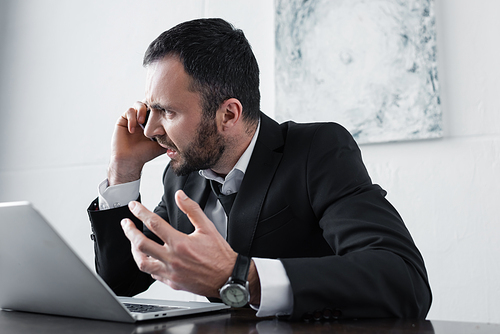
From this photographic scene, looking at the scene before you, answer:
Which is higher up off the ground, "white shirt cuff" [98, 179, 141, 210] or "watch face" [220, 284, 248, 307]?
"watch face" [220, 284, 248, 307]

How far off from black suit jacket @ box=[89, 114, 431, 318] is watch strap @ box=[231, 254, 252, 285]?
0.28 feet

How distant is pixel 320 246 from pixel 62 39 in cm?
289

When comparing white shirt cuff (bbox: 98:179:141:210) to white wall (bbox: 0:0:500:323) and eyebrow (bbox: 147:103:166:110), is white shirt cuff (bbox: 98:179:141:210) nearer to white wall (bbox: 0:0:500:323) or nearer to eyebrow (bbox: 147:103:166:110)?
eyebrow (bbox: 147:103:166:110)

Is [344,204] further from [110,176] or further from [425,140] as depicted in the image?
[425,140]

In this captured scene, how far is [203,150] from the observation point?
1.50 m

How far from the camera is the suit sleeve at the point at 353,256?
862 millimetres

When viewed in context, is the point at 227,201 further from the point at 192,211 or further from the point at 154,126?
the point at 192,211

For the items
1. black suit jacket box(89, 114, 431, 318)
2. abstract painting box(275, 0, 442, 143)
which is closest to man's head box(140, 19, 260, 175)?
black suit jacket box(89, 114, 431, 318)

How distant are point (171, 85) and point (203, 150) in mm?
235

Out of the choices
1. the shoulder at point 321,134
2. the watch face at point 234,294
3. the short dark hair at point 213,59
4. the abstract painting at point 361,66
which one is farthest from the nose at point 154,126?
the abstract painting at point 361,66

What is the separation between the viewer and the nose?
1.53 metres

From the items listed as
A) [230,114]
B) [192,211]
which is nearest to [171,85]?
[230,114]

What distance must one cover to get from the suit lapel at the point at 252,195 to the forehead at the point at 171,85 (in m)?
0.29

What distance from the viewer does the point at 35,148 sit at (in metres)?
3.42
